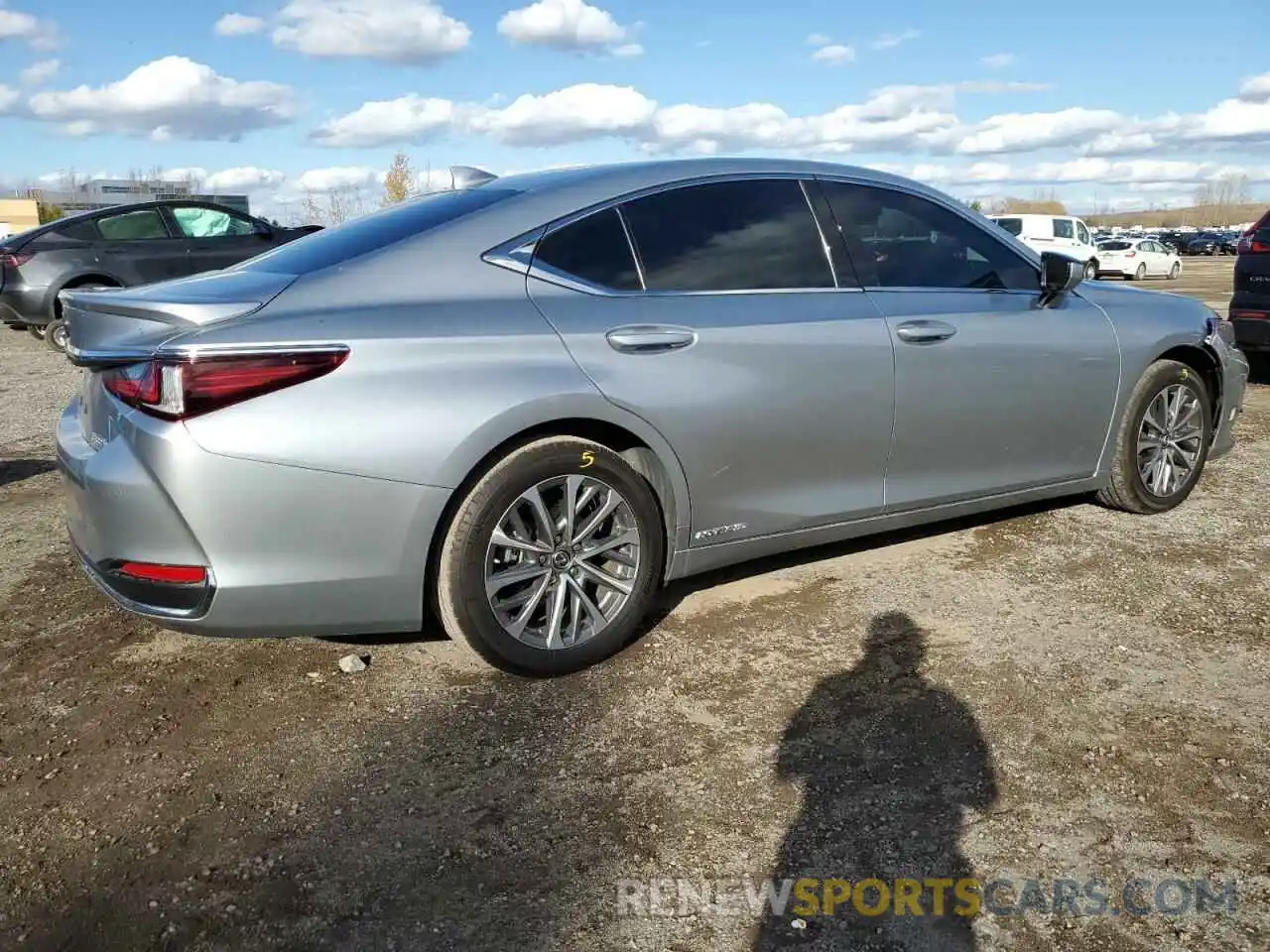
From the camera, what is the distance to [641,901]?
220cm

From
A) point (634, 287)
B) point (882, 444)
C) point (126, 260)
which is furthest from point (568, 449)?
point (126, 260)

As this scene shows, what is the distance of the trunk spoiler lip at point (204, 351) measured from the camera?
2691mm

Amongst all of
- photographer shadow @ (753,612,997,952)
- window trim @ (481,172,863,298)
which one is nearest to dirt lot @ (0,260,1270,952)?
photographer shadow @ (753,612,997,952)

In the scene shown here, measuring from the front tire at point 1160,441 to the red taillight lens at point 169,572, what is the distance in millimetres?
3751

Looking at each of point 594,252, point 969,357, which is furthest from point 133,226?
point 969,357

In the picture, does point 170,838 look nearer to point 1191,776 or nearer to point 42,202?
point 1191,776

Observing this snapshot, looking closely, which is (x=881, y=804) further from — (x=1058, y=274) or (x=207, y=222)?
(x=207, y=222)

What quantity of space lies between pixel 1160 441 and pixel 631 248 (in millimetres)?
2822

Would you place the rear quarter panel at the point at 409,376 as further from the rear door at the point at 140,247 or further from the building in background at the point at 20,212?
the building in background at the point at 20,212

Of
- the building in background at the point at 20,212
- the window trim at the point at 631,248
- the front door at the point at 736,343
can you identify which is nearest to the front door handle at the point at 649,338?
the front door at the point at 736,343

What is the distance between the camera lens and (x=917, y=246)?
13.3 feet

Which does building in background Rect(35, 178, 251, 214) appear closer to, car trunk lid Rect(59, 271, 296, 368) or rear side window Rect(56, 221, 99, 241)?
rear side window Rect(56, 221, 99, 241)

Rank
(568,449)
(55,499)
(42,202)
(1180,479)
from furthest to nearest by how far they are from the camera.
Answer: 1. (42,202)
2. (55,499)
3. (1180,479)
4. (568,449)

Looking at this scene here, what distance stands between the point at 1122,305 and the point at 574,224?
265cm
